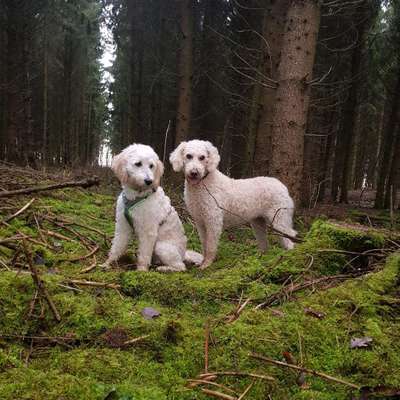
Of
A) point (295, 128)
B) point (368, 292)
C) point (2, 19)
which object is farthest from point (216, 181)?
point (2, 19)

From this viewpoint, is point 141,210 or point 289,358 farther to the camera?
point 141,210

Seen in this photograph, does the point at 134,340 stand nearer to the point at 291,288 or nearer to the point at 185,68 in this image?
the point at 291,288

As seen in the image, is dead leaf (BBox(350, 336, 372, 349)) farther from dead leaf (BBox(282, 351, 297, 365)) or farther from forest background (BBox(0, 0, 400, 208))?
forest background (BBox(0, 0, 400, 208))

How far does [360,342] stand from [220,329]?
0.77 meters

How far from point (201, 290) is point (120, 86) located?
32451mm

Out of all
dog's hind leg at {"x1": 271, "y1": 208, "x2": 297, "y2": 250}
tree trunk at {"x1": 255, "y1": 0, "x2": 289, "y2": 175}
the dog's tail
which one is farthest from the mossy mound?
tree trunk at {"x1": 255, "y1": 0, "x2": 289, "y2": 175}

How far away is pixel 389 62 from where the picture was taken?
20.0 metres

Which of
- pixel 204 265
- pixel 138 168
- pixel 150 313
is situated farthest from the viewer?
pixel 204 265

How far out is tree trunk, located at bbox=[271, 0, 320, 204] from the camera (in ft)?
24.1

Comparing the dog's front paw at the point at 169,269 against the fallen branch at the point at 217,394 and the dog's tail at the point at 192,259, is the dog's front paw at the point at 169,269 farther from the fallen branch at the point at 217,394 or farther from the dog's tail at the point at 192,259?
the fallen branch at the point at 217,394

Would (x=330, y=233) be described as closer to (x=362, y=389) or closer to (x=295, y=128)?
(x=362, y=389)

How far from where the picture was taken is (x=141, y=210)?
5.13 metres

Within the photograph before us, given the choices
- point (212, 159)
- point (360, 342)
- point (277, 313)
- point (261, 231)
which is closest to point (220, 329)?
point (277, 313)

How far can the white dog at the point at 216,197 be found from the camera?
243 inches
